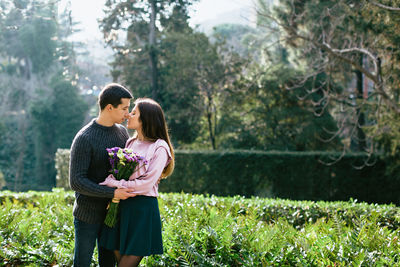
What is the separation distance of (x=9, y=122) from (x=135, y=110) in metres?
29.6

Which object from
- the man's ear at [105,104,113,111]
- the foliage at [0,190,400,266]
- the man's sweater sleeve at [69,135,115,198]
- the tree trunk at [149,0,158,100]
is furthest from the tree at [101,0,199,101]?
the man's sweater sleeve at [69,135,115,198]

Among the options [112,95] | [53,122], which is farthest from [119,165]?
[53,122]

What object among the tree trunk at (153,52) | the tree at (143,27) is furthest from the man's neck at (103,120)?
the tree at (143,27)

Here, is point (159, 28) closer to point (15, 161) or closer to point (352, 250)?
point (15, 161)

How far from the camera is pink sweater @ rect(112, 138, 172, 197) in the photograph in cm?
266

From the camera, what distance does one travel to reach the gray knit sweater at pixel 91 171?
2.69m

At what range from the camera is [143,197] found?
2725 mm

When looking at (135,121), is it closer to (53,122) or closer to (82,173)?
(82,173)

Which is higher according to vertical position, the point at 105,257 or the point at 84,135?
the point at 84,135

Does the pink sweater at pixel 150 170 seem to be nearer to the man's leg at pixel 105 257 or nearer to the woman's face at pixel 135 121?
the woman's face at pixel 135 121

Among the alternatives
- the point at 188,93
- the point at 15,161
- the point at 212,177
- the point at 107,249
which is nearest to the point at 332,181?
the point at 212,177

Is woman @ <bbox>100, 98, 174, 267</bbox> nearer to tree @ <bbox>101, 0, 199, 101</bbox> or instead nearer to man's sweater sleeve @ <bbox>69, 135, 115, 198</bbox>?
man's sweater sleeve @ <bbox>69, 135, 115, 198</bbox>

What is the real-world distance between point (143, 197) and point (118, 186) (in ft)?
0.60

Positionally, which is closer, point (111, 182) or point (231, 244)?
point (111, 182)
